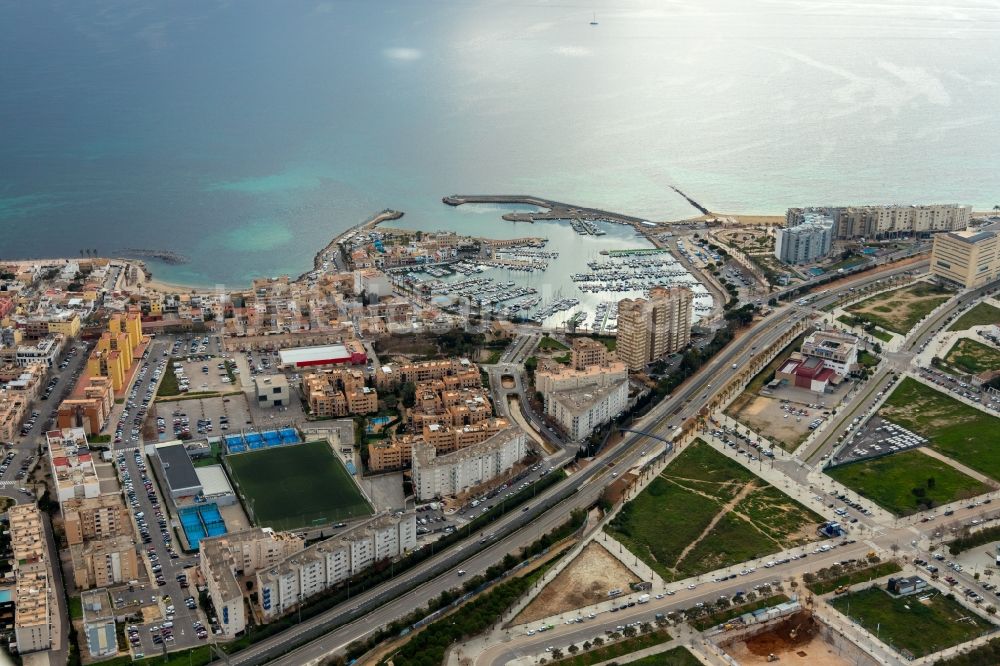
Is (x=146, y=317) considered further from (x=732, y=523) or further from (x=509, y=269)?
(x=732, y=523)

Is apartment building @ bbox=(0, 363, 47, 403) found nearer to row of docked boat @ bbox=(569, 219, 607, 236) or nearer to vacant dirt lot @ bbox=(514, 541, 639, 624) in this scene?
vacant dirt lot @ bbox=(514, 541, 639, 624)

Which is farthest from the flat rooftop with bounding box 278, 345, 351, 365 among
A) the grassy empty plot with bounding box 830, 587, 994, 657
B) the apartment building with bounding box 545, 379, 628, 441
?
the grassy empty plot with bounding box 830, 587, 994, 657

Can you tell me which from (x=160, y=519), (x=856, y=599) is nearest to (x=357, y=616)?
(x=160, y=519)

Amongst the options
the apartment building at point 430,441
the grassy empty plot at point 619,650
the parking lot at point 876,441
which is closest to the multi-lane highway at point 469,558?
the apartment building at point 430,441

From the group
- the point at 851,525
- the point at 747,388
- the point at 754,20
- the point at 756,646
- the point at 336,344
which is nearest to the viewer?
the point at 756,646

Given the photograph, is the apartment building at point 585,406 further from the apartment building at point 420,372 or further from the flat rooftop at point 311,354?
the flat rooftop at point 311,354
